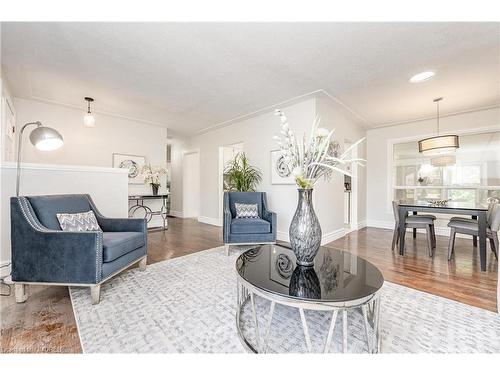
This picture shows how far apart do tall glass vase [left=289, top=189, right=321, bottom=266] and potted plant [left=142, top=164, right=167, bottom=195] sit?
166 inches

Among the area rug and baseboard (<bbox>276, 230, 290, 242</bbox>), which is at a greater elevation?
baseboard (<bbox>276, 230, 290, 242</bbox>)

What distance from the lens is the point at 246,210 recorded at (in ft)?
11.8

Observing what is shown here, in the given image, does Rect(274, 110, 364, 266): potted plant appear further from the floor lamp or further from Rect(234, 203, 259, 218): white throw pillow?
the floor lamp

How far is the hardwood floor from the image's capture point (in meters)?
1.43

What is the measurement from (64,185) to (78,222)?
96 centimetres

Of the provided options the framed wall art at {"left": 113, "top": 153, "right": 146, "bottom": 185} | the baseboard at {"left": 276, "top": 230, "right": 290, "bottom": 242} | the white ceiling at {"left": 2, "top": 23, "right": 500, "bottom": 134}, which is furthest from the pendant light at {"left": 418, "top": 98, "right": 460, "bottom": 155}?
the framed wall art at {"left": 113, "top": 153, "right": 146, "bottom": 185}

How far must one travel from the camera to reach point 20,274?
6.00 feet

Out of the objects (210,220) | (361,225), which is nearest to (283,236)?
(210,220)

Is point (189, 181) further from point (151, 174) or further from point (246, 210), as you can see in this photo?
point (246, 210)

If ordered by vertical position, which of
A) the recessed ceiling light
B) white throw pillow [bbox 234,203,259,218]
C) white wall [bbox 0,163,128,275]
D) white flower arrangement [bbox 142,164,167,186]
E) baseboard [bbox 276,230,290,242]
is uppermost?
the recessed ceiling light

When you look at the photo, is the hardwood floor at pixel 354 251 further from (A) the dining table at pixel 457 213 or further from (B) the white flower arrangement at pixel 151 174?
(B) the white flower arrangement at pixel 151 174

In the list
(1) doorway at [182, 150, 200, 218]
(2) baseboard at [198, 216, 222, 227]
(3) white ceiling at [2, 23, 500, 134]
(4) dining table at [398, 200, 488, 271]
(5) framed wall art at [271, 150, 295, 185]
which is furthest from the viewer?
(1) doorway at [182, 150, 200, 218]
